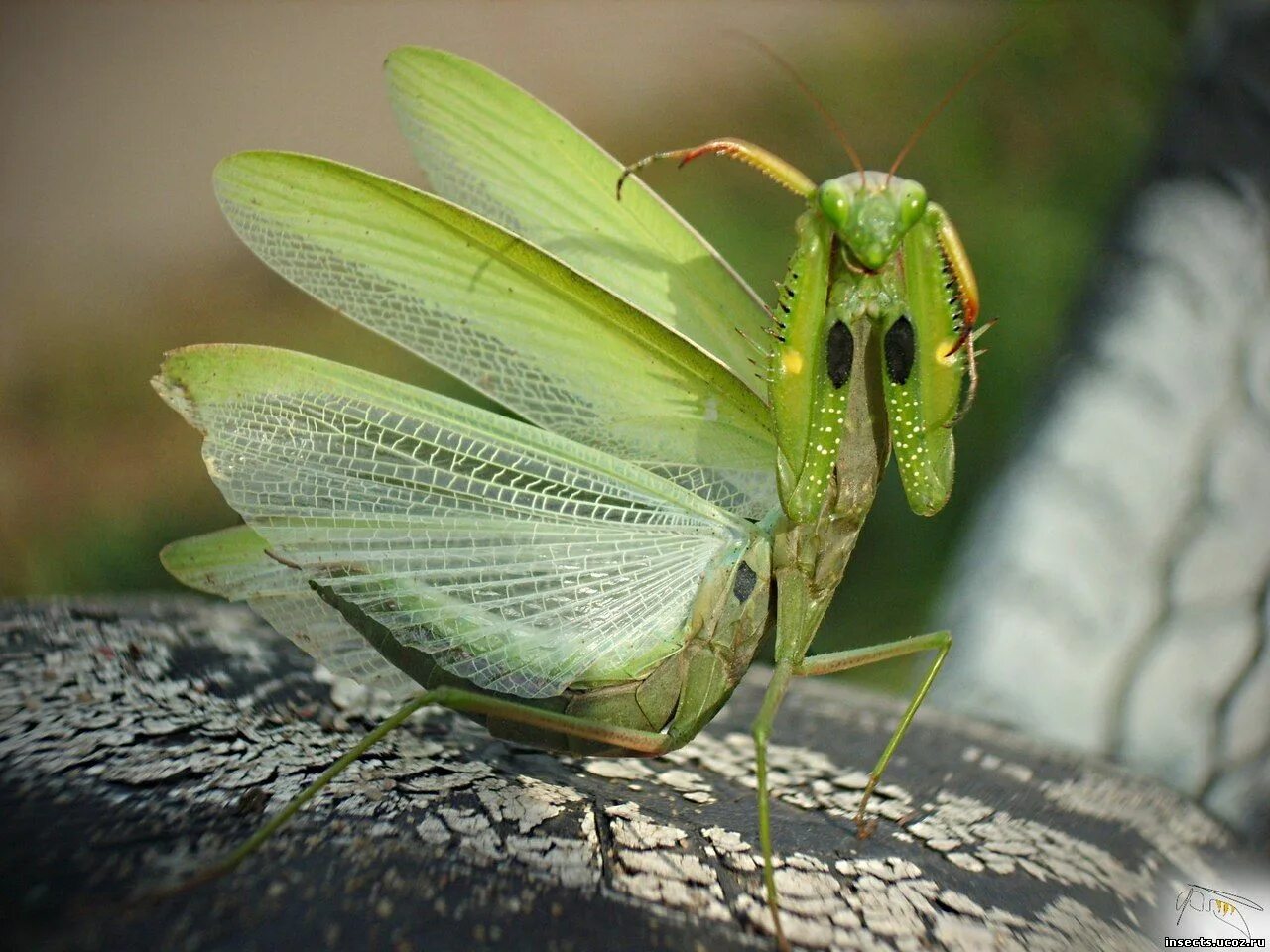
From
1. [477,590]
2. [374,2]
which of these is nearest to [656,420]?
[477,590]

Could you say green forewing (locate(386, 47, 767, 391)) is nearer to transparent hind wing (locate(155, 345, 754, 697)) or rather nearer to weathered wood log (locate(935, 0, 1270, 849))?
transparent hind wing (locate(155, 345, 754, 697))

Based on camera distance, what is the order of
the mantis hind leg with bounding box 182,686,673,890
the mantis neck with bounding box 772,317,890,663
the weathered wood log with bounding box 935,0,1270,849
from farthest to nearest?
1. the weathered wood log with bounding box 935,0,1270,849
2. the mantis neck with bounding box 772,317,890,663
3. the mantis hind leg with bounding box 182,686,673,890

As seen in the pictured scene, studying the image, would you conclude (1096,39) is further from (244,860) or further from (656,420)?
(244,860)

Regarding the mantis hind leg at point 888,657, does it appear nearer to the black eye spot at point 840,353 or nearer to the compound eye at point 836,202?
the black eye spot at point 840,353

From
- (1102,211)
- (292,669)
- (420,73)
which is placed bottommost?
(292,669)

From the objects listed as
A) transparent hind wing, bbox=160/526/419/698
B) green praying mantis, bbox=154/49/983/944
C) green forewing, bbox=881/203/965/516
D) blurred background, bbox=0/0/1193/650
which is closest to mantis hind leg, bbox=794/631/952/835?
green praying mantis, bbox=154/49/983/944

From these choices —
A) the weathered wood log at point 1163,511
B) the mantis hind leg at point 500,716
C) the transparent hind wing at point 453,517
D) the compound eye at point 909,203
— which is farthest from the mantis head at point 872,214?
the weathered wood log at point 1163,511
